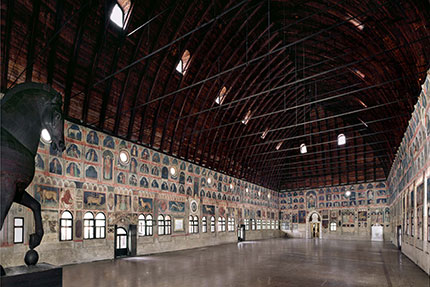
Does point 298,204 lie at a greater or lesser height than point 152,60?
lesser

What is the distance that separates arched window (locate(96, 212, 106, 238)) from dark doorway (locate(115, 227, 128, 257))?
1.17m

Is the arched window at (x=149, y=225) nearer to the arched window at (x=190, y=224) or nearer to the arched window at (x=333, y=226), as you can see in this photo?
the arched window at (x=190, y=224)

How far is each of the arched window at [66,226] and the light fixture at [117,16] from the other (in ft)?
35.9

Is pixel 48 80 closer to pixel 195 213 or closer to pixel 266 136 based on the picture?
pixel 195 213

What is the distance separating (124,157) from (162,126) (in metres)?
4.32

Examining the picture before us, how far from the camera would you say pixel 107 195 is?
19.4m

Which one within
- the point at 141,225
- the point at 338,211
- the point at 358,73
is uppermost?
the point at 358,73

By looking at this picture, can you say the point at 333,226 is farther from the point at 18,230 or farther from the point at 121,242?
the point at 18,230

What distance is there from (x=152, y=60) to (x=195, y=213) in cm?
1470

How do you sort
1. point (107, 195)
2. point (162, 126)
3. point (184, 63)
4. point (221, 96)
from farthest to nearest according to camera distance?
1. point (221, 96)
2. point (162, 126)
3. point (184, 63)
4. point (107, 195)

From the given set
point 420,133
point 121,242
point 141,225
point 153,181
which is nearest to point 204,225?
point 153,181

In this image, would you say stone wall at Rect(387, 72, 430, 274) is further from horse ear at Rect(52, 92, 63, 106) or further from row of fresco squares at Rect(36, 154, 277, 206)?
row of fresco squares at Rect(36, 154, 277, 206)

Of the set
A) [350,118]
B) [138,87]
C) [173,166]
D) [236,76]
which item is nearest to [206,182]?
[173,166]

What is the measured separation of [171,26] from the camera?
19.4 metres
